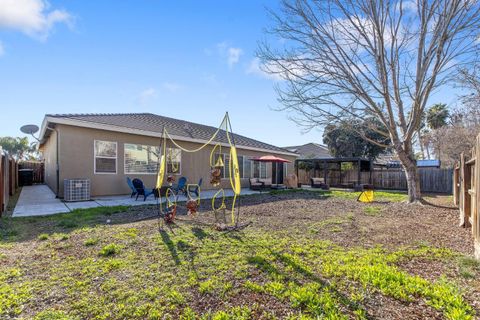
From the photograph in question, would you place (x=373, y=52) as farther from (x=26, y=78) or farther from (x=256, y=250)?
(x=26, y=78)

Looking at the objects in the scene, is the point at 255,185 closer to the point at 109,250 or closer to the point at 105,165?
the point at 105,165

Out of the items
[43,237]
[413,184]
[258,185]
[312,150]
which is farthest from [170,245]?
[312,150]

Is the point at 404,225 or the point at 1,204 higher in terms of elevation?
the point at 1,204

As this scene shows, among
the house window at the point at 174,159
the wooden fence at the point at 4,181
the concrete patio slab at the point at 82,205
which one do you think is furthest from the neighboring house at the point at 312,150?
the wooden fence at the point at 4,181

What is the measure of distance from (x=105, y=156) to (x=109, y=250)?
7352mm

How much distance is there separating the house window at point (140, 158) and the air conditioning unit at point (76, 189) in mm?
1801

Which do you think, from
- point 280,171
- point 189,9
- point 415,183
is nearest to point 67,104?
point 189,9

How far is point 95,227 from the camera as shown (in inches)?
226

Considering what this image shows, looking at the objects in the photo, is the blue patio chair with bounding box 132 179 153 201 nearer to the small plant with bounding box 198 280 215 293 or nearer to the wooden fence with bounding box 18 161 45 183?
the small plant with bounding box 198 280 215 293

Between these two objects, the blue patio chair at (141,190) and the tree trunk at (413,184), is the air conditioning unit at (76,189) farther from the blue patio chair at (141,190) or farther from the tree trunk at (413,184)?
the tree trunk at (413,184)

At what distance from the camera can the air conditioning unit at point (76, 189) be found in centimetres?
925

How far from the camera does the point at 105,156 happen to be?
10531 mm

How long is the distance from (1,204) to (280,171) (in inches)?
642

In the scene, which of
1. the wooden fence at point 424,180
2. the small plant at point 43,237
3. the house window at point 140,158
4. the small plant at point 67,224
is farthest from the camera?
the wooden fence at point 424,180
